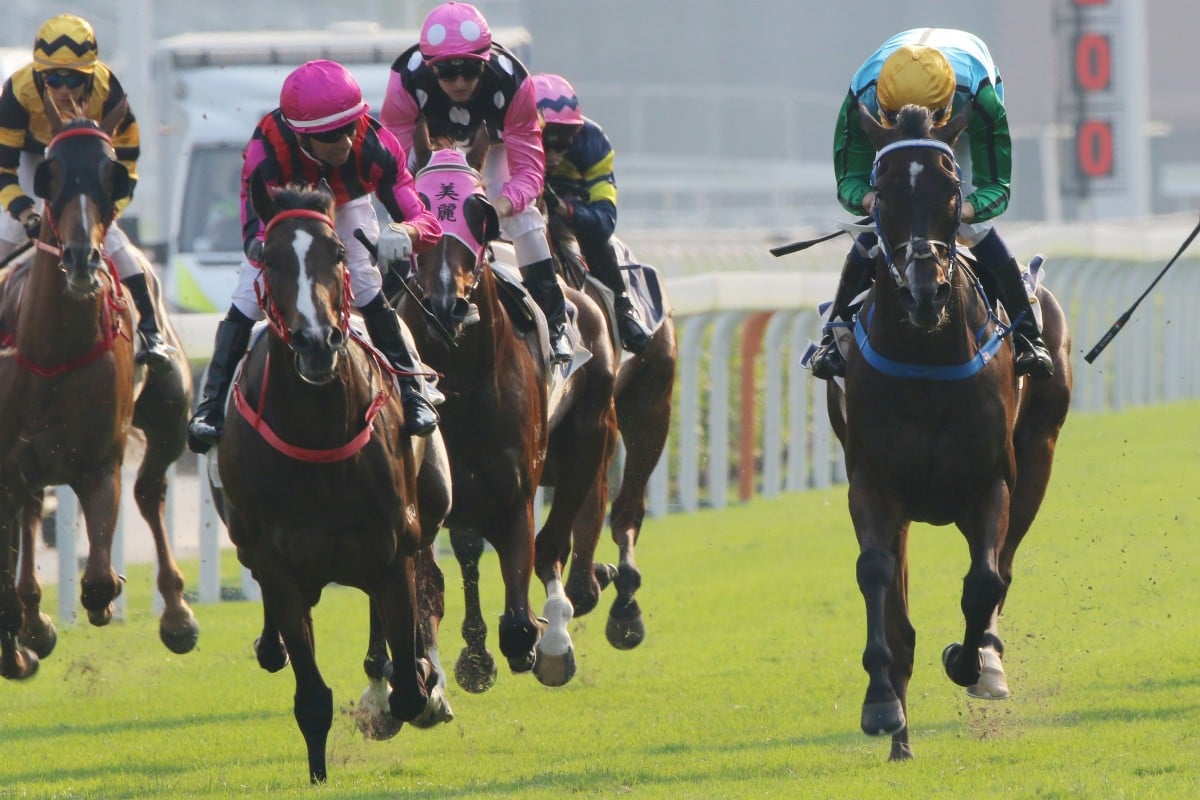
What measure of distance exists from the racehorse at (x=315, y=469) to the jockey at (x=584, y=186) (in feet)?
8.55

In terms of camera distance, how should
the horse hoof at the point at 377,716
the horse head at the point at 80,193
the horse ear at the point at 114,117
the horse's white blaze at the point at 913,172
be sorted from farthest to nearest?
1. the horse ear at the point at 114,117
2. the horse head at the point at 80,193
3. the horse hoof at the point at 377,716
4. the horse's white blaze at the point at 913,172

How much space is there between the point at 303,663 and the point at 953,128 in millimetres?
A: 2436

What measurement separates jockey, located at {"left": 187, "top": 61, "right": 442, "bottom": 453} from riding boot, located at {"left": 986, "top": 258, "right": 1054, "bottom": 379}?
6.11 feet

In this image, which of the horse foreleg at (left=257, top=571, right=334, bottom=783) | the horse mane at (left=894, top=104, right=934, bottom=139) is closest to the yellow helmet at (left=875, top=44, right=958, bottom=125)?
the horse mane at (left=894, top=104, right=934, bottom=139)

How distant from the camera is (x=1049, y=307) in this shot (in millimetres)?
8055

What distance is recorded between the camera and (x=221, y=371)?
654 centimetres

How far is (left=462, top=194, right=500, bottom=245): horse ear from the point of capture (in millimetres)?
7168

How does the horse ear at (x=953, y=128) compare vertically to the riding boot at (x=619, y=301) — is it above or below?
above

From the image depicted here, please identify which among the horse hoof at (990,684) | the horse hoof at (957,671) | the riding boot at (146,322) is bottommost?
the horse hoof at (990,684)

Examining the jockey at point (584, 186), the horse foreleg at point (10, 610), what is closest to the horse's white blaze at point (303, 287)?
the horse foreleg at point (10, 610)

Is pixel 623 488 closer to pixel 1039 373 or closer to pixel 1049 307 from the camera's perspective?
pixel 1049 307

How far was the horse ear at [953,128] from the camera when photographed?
6.55 meters

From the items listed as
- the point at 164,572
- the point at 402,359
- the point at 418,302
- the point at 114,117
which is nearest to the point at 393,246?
the point at 402,359

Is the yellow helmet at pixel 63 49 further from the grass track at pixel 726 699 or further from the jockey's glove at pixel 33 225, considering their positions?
the grass track at pixel 726 699
